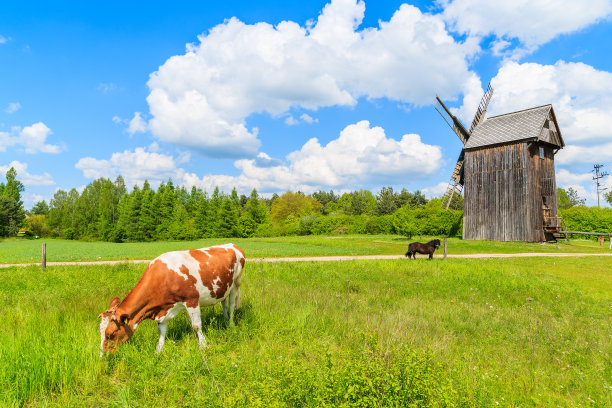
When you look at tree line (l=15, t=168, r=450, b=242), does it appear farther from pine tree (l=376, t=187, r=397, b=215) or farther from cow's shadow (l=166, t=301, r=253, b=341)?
cow's shadow (l=166, t=301, r=253, b=341)

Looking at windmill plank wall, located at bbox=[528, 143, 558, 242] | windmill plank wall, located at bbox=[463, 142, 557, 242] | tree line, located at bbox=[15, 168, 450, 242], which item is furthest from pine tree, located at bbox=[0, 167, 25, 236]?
windmill plank wall, located at bbox=[528, 143, 558, 242]

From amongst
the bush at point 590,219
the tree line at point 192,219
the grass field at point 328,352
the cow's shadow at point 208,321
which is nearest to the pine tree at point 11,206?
the tree line at point 192,219

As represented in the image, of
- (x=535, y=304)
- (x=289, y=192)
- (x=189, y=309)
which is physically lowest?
(x=535, y=304)

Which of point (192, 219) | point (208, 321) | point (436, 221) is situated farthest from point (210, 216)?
point (208, 321)

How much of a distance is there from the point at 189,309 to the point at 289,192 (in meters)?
83.8

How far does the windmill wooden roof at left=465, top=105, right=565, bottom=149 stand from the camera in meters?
31.1

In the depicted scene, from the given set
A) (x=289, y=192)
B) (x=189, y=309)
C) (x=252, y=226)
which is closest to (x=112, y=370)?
(x=189, y=309)

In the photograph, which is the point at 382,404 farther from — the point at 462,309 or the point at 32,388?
the point at 462,309

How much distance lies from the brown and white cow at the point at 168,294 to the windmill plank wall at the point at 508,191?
110 ft

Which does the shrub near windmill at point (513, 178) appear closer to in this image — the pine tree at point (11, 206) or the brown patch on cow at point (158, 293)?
the brown patch on cow at point (158, 293)

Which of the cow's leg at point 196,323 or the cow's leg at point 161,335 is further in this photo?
the cow's leg at point 196,323

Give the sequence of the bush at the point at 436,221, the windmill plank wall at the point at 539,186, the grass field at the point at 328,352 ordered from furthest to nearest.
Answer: the bush at the point at 436,221, the windmill plank wall at the point at 539,186, the grass field at the point at 328,352

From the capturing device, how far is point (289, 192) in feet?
292

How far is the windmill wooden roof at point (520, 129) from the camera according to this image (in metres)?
31.1
